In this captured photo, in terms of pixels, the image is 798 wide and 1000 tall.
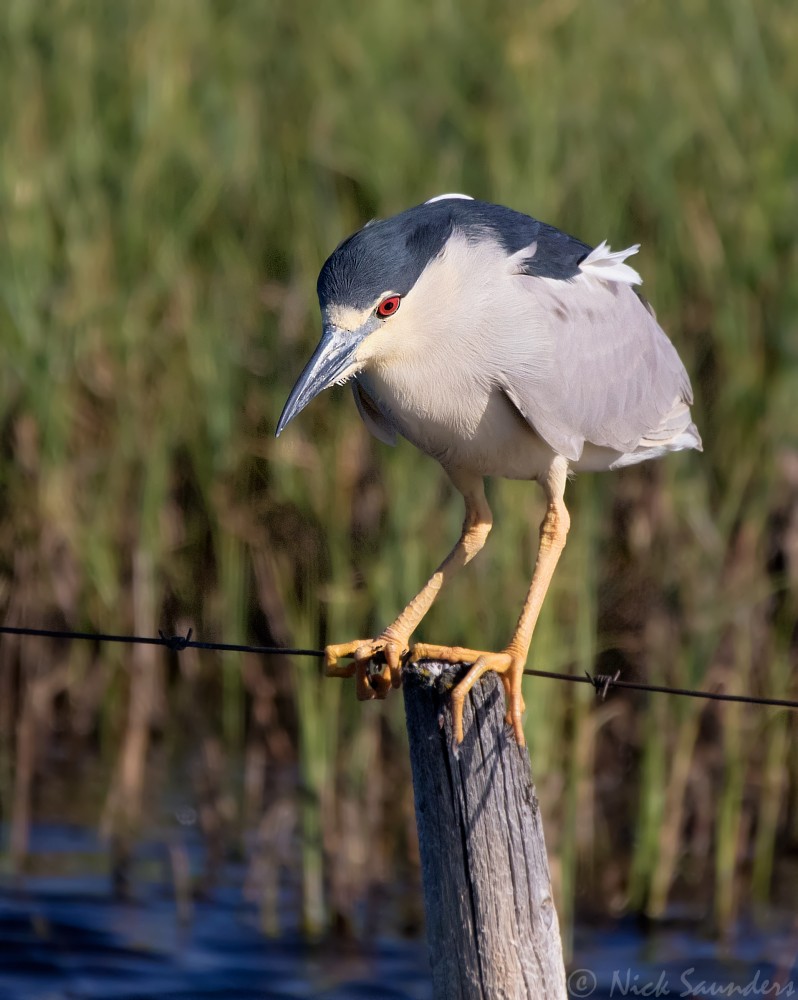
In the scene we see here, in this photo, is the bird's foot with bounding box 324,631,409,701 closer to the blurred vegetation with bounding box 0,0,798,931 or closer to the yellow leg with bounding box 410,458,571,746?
the yellow leg with bounding box 410,458,571,746

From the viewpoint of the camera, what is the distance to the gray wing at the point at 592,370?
2.92 m

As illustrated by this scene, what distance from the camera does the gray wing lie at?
292cm

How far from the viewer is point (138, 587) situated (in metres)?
4.71

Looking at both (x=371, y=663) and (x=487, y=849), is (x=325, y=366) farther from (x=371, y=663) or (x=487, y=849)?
(x=487, y=849)

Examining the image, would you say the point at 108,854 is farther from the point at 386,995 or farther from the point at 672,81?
the point at 672,81

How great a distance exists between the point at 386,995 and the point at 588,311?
1.94m

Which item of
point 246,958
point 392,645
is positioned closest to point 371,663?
point 392,645

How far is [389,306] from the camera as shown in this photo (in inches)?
111

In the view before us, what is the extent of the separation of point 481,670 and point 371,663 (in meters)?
0.41

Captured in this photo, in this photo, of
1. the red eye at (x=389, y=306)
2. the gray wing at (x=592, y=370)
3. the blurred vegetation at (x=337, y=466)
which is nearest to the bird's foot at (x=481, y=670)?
the gray wing at (x=592, y=370)

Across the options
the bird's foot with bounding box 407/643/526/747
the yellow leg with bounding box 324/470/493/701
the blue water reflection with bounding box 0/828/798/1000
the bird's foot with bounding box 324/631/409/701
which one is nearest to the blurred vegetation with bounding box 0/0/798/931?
the blue water reflection with bounding box 0/828/798/1000

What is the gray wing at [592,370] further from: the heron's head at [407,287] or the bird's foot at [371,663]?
the bird's foot at [371,663]

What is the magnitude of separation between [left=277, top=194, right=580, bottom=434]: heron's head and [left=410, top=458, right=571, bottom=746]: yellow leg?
1.31 feet

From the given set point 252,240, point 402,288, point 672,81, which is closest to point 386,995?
point 402,288
